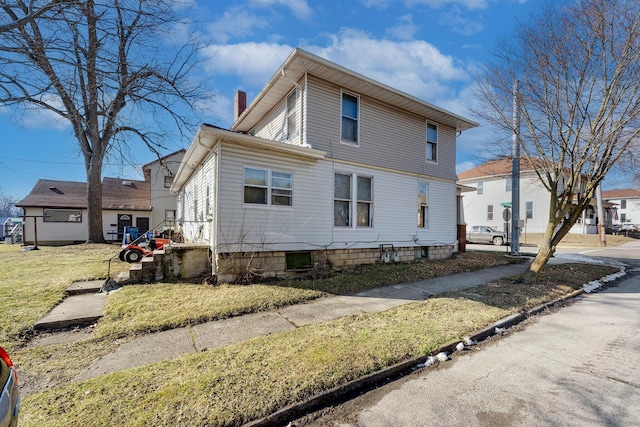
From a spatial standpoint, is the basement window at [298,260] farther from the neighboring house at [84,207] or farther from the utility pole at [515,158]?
the neighboring house at [84,207]

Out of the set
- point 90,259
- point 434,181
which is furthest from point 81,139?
point 434,181

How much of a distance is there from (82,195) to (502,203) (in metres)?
33.9

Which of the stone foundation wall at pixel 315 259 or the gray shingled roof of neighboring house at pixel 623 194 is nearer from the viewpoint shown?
the stone foundation wall at pixel 315 259

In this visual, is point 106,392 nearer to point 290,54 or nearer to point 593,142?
point 290,54

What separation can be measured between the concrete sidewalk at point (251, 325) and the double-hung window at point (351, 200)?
8.67 ft

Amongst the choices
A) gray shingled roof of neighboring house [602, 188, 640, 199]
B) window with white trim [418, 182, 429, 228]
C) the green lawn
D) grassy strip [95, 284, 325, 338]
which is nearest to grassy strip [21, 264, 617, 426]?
the green lawn

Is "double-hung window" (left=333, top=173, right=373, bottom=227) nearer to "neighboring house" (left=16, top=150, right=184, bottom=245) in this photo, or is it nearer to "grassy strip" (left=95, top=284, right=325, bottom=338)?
"grassy strip" (left=95, top=284, right=325, bottom=338)

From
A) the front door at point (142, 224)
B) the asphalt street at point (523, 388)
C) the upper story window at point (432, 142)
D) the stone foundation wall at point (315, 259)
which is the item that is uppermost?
the upper story window at point (432, 142)

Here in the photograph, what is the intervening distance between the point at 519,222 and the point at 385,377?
12930 mm

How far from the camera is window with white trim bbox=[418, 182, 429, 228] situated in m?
11.0

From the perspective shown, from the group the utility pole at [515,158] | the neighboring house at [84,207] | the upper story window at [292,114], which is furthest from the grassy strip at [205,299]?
the neighboring house at [84,207]

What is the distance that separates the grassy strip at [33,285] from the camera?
167 inches

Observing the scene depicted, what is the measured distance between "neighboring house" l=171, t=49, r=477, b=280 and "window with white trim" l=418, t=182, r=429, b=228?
39mm

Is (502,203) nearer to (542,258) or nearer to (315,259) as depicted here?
(542,258)
